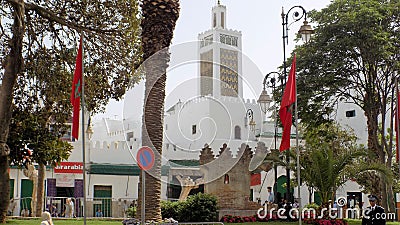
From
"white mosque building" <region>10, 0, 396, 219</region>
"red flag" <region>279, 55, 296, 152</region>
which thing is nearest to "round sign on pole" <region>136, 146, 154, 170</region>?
"red flag" <region>279, 55, 296, 152</region>

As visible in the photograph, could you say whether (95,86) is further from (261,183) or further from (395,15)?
(261,183)

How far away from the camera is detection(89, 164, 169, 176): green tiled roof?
37.4 meters

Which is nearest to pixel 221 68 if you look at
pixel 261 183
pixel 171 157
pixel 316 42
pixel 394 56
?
pixel 316 42

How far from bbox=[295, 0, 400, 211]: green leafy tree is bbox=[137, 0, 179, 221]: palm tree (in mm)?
9260

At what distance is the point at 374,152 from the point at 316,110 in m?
3.28

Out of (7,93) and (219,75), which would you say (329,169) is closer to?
(219,75)

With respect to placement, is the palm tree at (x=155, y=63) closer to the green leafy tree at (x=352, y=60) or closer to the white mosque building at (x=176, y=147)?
the white mosque building at (x=176, y=147)

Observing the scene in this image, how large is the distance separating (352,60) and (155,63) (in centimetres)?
1140

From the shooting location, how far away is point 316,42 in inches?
1016

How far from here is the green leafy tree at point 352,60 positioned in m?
24.5

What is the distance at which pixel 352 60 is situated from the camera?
2570 cm

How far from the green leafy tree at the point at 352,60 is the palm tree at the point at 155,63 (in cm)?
926

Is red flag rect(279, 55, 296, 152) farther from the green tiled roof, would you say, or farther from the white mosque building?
the green tiled roof

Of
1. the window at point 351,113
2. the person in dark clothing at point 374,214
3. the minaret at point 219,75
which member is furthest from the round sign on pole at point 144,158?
the window at point 351,113
